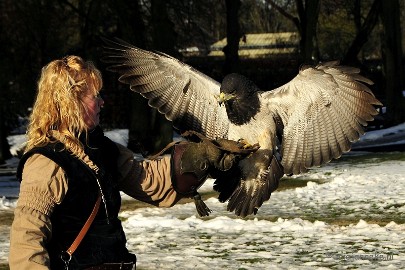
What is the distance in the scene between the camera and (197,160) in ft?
13.2

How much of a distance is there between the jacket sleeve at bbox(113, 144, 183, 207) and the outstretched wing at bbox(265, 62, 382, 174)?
3011 mm

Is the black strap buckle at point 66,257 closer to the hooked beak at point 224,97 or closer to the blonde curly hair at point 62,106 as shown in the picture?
the blonde curly hair at point 62,106

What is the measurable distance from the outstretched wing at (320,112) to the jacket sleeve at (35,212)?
3.79 m

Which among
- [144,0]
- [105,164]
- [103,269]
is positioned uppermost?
[144,0]

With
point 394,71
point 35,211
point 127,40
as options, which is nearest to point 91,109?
point 35,211

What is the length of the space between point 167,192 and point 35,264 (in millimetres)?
959

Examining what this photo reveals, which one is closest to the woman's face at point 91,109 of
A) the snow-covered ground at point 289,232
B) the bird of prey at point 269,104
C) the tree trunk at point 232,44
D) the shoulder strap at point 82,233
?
the shoulder strap at point 82,233

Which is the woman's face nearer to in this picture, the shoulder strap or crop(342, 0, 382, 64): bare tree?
the shoulder strap

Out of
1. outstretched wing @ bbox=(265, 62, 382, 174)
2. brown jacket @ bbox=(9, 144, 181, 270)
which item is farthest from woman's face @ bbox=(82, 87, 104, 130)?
outstretched wing @ bbox=(265, 62, 382, 174)

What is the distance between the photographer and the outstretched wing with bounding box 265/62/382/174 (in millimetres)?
Answer: 7023

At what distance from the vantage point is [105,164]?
376 cm

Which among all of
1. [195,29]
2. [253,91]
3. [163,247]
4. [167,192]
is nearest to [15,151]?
[195,29]

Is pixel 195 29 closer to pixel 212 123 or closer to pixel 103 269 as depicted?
pixel 212 123

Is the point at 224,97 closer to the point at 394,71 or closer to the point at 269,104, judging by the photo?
the point at 269,104
